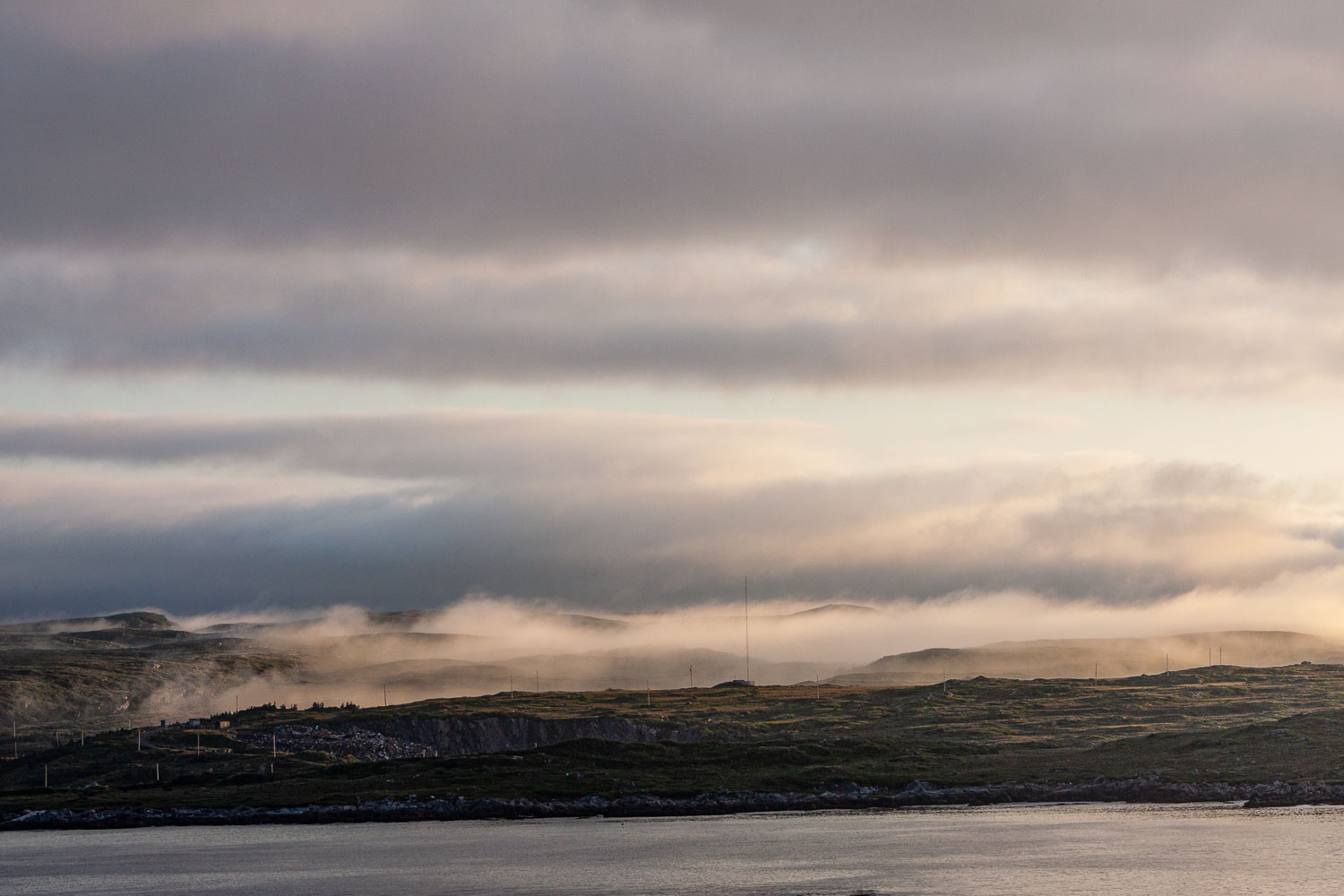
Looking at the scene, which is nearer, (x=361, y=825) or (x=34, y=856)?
(x=34, y=856)

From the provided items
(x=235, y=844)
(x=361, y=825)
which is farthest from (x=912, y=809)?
(x=235, y=844)

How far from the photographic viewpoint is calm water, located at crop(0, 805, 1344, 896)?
384ft

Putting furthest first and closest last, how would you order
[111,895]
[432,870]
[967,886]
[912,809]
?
[912,809], [432,870], [111,895], [967,886]

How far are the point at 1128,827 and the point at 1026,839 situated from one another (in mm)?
17124

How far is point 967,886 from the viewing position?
113812mm

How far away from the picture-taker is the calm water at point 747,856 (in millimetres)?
117188

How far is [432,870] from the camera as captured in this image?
13500 cm

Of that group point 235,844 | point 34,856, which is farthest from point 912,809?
point 34,856

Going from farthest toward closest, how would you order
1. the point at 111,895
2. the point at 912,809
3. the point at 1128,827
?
the point at 912,809
the point at 1128,827
the point at 111,895

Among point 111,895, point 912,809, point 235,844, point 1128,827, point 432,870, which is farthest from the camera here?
point 912,809

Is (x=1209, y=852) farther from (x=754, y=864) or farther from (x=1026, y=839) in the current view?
(x=754, y=864)

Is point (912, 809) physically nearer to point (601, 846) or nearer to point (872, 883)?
point (601, 846)

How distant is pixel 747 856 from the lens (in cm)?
13900

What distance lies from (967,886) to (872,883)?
7.00 m
